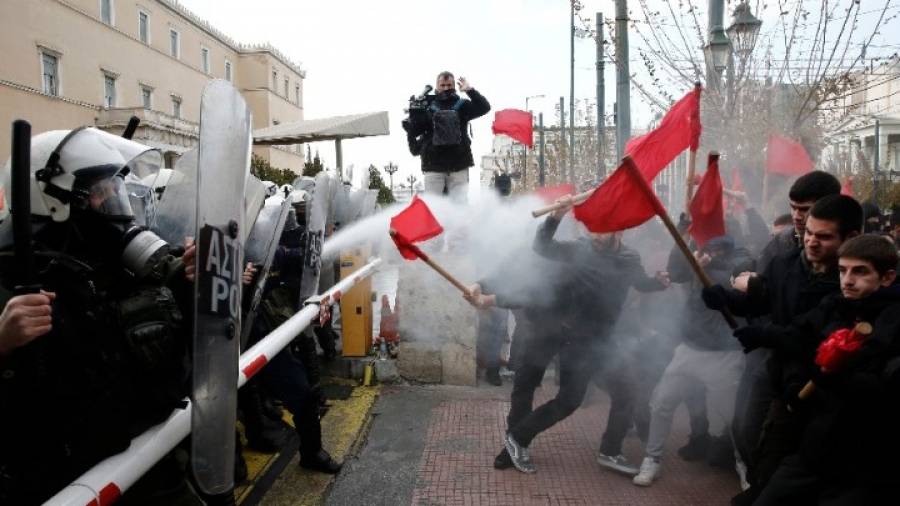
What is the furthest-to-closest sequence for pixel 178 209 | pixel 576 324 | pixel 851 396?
1. pixel 576 324
2. pixel 178 209
3. pixel 851 396

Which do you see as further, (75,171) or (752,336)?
(752,336)

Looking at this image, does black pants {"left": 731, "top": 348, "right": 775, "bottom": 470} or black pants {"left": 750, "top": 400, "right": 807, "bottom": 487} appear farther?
black pants {"left": 731, "top": 348, "right": 775, "bottom": 470}

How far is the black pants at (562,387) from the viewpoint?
179 inches

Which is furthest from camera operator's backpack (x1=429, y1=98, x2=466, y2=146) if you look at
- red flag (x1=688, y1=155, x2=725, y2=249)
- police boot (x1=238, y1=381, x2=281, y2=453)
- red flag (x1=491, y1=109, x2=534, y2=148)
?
police boot (x1=238, y1=381, x2=281, y2=453)

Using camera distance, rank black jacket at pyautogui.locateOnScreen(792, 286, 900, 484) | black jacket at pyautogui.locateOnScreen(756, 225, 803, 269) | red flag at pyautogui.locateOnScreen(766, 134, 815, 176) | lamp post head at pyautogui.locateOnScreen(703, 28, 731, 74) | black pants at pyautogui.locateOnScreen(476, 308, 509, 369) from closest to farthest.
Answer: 1. black jacket at pyautogui.locateOnScreen(792, 286, 900, 484)
2. black jacket at pyautogui.locateOnScreen(756, 225, 803, 269)
3. red flag at pyautogui.locateOnScreen(766, 134, 815, 176)
4. black pants at pyautogui.locateOnScreen(476, 308, 509, 369)
5. lamp post head at pyautogui.locateOnScreen(703, 28, 731, 74)

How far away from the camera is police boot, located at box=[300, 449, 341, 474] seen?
441 cm

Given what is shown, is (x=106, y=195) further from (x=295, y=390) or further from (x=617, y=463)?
(x=617, y=463)

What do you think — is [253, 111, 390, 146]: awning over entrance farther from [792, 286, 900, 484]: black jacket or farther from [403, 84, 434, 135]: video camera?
[792, 286, 900, 484]: black jacket

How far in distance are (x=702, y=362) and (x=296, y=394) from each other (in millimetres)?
2863

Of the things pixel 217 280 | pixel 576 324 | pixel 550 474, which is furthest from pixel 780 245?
pixel 217 280

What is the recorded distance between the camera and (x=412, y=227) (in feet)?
14.9

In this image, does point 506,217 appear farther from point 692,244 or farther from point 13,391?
point 13,391

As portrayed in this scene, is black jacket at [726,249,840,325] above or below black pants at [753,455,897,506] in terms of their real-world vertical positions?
above

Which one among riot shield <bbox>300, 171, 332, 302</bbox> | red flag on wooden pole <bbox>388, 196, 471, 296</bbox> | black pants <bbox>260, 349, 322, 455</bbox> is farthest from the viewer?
riot shield <bbox>300, 171, 332, 302</bbox>
